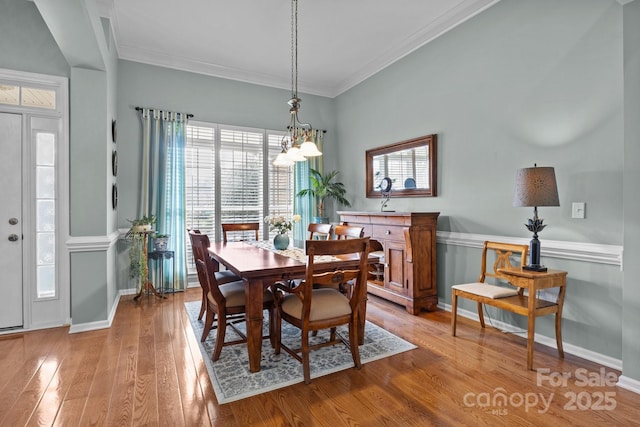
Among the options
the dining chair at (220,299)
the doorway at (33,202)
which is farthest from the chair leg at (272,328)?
the doorway at (33,202)

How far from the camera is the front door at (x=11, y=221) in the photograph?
10.8 feet

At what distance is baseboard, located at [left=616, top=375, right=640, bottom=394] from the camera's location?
2.21 metres

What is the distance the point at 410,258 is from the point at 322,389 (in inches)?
76.5

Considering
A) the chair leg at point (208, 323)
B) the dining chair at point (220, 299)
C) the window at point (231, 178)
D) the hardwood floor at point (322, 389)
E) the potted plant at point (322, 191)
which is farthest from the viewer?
the potted plant at point (322, 191)

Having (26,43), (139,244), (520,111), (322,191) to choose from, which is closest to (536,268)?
(520,111)

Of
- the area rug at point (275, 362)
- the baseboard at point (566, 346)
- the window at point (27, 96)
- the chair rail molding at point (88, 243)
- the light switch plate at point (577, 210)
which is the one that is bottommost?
the area rug at point (275, 362)

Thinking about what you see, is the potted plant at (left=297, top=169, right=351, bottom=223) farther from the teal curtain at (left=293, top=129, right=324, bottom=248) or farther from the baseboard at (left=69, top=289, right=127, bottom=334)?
the baseboard at (left=69, top=289, right=127, bottom=334)

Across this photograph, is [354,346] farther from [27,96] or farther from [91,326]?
[27,96]

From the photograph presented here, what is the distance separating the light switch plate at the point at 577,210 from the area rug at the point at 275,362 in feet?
5.67

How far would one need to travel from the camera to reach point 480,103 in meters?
3.56

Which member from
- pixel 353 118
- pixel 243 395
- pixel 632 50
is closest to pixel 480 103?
pixel 632 50

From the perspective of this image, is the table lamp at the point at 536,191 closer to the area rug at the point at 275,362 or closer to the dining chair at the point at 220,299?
the area rug at the point at 275,362

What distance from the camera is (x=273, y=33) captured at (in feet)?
13.7

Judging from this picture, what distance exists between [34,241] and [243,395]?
9.32 ft
